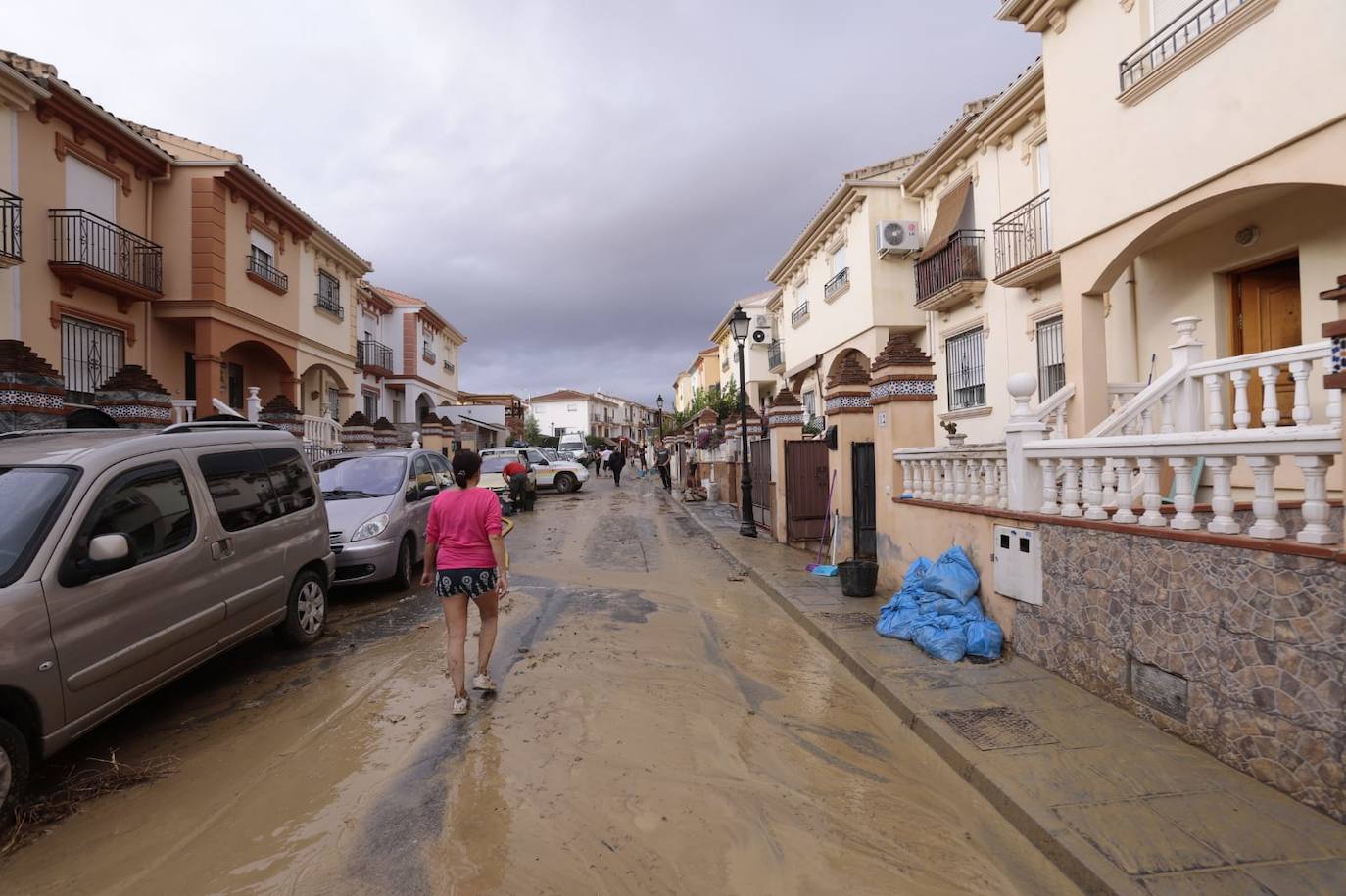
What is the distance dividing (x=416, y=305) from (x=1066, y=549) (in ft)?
90.1

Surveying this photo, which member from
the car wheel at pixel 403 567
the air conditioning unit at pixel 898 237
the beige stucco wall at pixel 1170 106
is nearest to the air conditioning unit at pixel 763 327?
the air conditioning unit at pixel 898 237

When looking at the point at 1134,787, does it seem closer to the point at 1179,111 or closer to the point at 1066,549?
the point at 1066,549

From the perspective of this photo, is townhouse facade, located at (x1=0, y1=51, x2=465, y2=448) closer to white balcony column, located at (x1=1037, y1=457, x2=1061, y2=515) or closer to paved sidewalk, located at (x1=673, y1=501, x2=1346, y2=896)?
paved sidewalk, located at (x1=673, y1=501, x2=1346, y2=896)

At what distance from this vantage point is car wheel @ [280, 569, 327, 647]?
561 cm

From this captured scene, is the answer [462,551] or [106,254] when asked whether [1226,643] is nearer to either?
[462,551]

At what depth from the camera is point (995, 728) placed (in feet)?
13.0

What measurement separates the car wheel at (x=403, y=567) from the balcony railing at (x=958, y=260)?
34.7 ft

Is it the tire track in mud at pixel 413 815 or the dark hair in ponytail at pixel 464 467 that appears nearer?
the tire track in mud at pixel 413 815

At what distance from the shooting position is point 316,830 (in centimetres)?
301

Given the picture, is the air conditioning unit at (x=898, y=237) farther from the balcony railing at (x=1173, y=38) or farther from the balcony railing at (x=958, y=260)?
the balcony railing at (x=1173, y=38)

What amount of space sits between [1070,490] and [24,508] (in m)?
6.27

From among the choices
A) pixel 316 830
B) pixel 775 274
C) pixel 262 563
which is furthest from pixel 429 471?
pixel 775 274

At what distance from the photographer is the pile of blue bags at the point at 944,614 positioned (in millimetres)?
5211

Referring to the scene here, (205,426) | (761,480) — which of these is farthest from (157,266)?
(761,480)
